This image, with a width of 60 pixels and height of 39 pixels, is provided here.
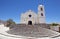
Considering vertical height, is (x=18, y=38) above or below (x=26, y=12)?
below

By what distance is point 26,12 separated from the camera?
33.4m

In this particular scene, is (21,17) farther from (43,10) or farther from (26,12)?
(43,10)

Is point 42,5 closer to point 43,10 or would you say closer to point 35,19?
point 43,10

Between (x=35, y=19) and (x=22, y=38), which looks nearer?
(x=22, y=38)

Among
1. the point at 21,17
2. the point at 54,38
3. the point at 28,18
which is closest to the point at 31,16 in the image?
the point at 28,18

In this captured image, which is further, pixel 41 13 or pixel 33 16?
pixel 33 16

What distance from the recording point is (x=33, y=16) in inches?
1291

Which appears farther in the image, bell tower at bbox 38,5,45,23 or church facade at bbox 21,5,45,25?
church facade at bbox 21,5,45,25

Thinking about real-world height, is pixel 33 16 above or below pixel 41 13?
below

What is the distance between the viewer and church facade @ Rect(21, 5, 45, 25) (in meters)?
32.2

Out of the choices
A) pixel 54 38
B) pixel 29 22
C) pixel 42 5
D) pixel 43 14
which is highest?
pixel 42 5

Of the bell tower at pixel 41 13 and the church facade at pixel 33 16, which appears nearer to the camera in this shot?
the bell tower at pixel 41 13

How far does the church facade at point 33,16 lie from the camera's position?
32.2 metres

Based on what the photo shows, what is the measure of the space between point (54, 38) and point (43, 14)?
21.1m
